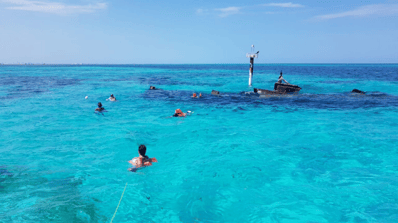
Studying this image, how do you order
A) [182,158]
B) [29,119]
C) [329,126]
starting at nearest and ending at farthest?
1. [182,158]
2. [329,126]
3. [29,119]

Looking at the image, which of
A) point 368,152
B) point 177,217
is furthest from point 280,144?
point 177,217

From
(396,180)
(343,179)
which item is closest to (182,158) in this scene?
(343,179)

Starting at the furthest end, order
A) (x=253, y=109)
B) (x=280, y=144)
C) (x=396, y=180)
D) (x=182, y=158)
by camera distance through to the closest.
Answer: (x=253, y=109)
(x=280, y=144)
(x=182, y=158)
(x=396, y=180)

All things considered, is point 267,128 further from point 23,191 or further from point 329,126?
point 23,191

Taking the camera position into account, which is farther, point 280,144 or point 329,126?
point 329,126

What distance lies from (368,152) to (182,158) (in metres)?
9.70

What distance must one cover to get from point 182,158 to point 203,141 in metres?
2.65

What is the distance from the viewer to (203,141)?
1386 centimetres

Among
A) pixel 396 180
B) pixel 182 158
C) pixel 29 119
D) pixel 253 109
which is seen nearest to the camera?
pixel 396 180

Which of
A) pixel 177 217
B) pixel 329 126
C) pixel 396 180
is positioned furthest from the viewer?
pixel 329 126

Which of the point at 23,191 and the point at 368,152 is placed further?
the point at 368,152

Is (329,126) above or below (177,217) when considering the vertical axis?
above

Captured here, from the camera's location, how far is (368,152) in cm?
1174

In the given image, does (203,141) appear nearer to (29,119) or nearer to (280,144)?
(280,144)
